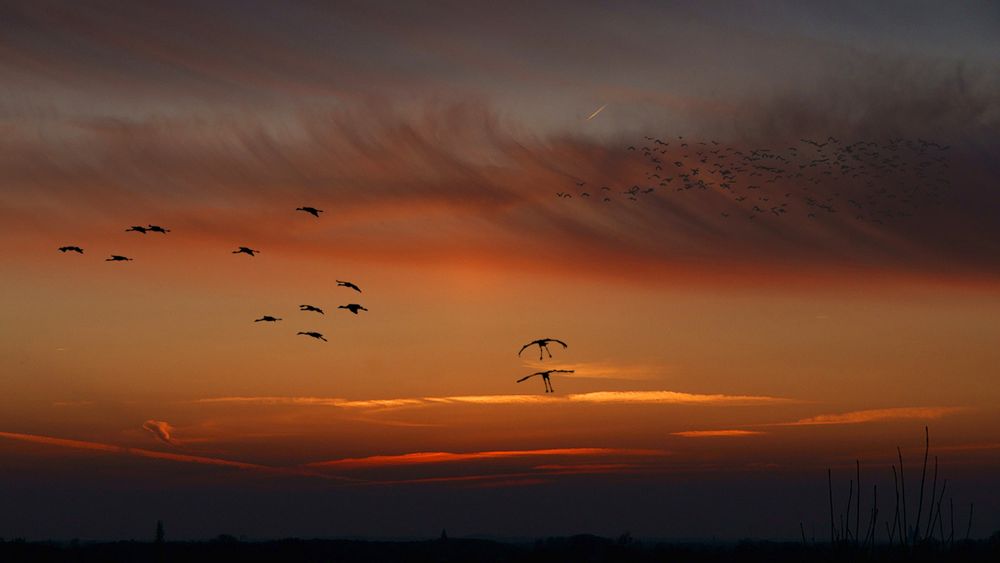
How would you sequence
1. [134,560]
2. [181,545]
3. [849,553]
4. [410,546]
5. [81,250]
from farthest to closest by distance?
[410,546]
[181,545]
[134,560]
[81,250]
[849,553]

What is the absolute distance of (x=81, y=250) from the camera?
261 ft

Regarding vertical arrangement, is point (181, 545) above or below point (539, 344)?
below

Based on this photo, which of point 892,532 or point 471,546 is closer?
point 892,532

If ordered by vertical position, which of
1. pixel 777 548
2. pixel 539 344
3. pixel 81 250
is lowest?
pixel 777 548

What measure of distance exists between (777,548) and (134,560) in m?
53.7

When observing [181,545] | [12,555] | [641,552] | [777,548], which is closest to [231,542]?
[181,545]

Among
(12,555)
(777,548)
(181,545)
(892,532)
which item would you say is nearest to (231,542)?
(181,545)

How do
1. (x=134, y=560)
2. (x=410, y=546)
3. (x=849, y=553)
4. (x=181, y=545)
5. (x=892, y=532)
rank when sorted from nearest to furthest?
(x=892, y=532), (x=849, y=553), (x=134, y=560), (x=181, y=545), (x=410, y=546)

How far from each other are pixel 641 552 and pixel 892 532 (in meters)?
34.3

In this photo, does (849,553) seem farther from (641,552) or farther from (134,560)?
(134,560)

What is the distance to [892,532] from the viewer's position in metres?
64.2

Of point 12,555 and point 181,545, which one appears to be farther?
point 181,545

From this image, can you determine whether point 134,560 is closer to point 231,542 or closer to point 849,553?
point 231,542

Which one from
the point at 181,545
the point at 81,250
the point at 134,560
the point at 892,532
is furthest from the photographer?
the point at 181,545
